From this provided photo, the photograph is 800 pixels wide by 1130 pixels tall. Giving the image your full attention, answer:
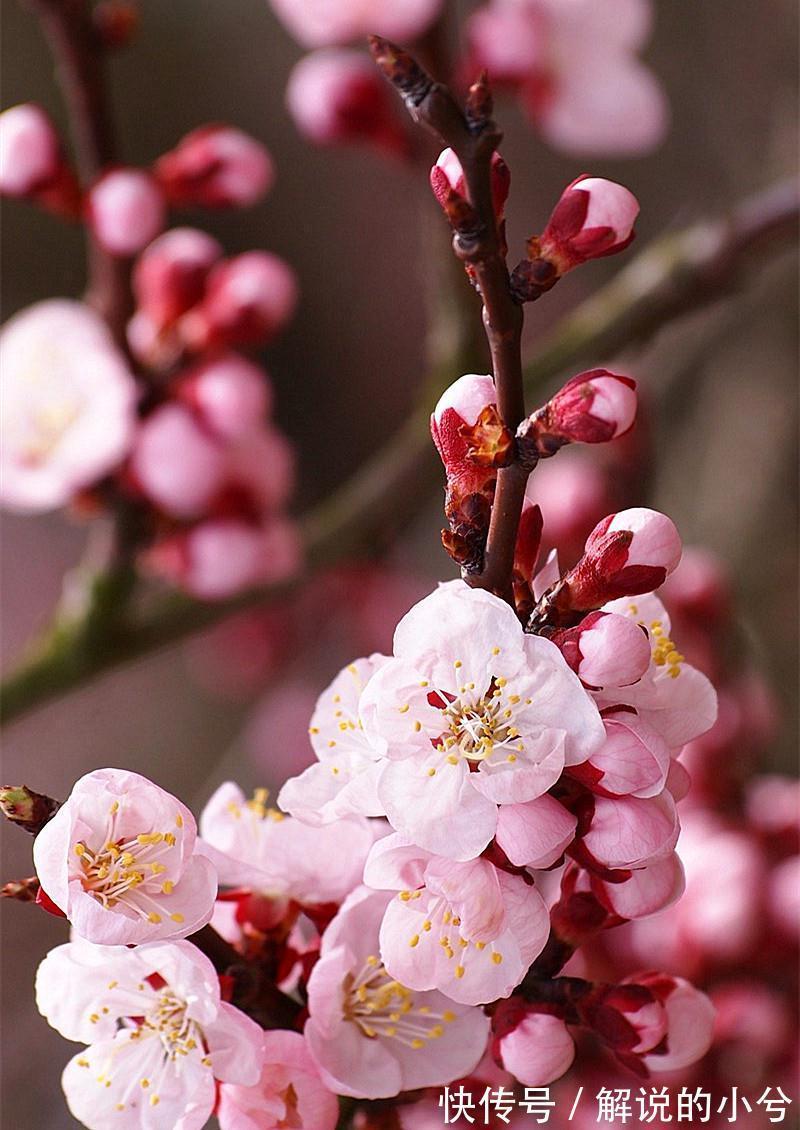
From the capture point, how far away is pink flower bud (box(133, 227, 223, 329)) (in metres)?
0.72

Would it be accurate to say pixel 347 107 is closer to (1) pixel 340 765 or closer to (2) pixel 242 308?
(2) pixel 242 308

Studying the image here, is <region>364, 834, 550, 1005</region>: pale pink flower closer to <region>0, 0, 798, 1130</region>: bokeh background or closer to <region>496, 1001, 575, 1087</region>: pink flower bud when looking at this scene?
<region>496, 1001, 575, 1087</region>: pink flower bud

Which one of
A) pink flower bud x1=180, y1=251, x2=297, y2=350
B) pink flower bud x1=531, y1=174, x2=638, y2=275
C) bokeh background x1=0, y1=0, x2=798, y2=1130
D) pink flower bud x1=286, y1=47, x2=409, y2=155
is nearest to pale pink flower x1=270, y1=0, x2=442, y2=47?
pink flower bud x1=286, y1=47, x2=409, y2=155

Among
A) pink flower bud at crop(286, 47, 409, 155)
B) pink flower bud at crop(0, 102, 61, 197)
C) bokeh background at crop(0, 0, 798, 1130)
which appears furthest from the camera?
bokeh background at crop(0, 0, 798, 1130)

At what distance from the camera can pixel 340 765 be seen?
35 cm

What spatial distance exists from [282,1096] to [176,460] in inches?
14.6

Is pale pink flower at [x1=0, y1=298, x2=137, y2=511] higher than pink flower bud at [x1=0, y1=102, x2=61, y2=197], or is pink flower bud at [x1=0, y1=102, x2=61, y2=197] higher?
pink flower bud at [x1=0, y1=102, x2=61, y2=197]

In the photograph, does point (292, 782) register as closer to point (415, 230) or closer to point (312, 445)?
point (312, 445)

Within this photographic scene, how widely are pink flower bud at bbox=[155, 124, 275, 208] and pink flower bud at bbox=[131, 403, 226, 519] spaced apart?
4.5 inches

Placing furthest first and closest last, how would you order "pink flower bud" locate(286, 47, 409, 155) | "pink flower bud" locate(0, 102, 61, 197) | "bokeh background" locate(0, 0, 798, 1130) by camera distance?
1. "bokeh background" locate(0, 0, 798, 1130)
2. "pink flower bud" locate(286, 47, 409, 155)
3. "pink flower bud" locate(0, 102, 61, 197)

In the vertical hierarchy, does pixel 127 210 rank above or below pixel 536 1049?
above

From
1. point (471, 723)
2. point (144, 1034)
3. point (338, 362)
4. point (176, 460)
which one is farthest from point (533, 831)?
point (338, 362)

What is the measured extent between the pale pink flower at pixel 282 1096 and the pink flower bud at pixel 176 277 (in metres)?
0.46

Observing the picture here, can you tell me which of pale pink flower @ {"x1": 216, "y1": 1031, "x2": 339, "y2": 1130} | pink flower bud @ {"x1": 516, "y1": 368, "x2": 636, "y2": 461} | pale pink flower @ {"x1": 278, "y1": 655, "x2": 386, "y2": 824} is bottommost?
pale pink flower @ {"x1": 216, "y1": 1031, "x2": 339, "y2": 1130}
